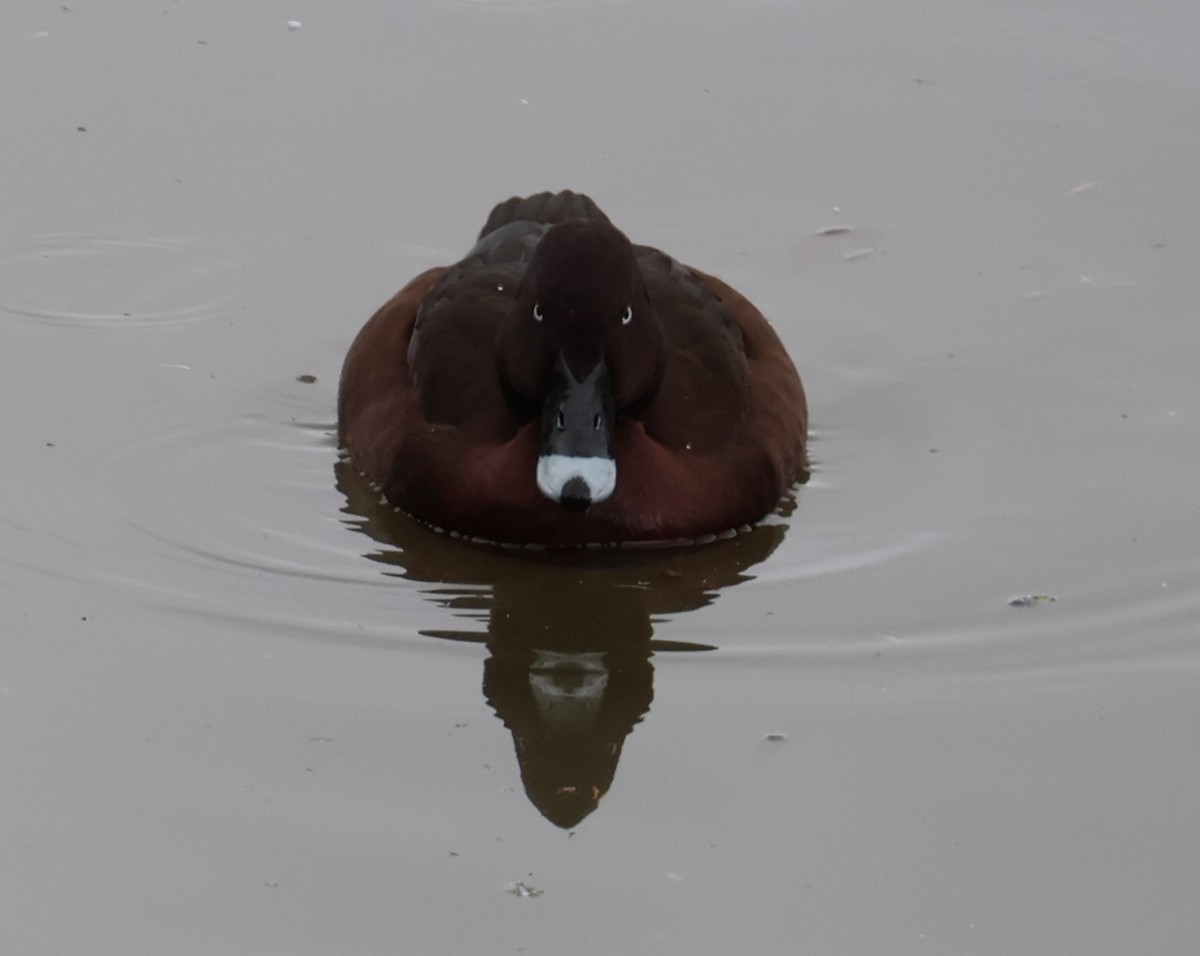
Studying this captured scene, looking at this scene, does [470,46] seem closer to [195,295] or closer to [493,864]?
[195,295]

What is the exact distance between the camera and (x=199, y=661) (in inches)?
228

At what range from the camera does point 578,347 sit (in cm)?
634

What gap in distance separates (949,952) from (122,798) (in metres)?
1.86

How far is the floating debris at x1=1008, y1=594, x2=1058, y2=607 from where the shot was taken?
6216mm

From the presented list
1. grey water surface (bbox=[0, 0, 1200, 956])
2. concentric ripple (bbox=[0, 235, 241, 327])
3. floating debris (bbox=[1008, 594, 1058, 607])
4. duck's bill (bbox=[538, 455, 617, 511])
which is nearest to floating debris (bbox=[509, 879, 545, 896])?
grey water surface (bbox=[0, 0, 1200, 956])

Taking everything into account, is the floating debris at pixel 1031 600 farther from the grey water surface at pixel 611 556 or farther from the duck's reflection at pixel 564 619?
the duck's reflection at pixel 564 619

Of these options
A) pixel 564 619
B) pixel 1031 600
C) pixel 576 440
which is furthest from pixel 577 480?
pixel 1031 600

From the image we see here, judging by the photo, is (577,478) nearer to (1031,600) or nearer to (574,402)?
(574,402)

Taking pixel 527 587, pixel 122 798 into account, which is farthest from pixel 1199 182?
pixel 122 798

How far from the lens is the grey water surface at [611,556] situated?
4.95 meters

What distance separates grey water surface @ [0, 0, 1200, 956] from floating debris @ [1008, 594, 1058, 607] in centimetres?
6

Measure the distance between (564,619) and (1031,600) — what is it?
50.1 inches

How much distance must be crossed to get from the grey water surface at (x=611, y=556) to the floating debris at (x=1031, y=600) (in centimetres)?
6

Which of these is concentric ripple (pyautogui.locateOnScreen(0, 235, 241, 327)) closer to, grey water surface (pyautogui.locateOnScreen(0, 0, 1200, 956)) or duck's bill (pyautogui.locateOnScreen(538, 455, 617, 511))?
grey water surface (pyautogui.locateOnScreen(0, 0, 1200, 956))
